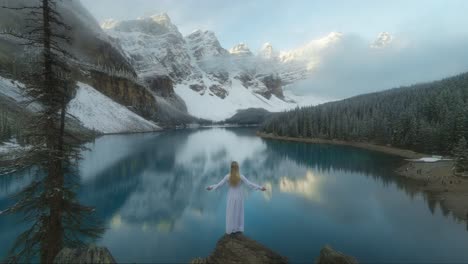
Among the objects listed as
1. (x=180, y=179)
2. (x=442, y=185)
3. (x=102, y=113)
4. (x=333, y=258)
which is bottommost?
(x=180, y=179)

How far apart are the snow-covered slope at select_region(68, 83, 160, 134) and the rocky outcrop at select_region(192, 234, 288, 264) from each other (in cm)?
14517

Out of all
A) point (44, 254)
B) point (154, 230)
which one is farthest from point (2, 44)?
point (44, 254)

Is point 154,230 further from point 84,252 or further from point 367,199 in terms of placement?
point 367,199

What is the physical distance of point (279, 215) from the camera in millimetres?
31219

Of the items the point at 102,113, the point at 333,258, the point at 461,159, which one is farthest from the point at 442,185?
the point at 102,113

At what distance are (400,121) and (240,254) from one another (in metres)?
96.8

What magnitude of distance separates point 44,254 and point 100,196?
27336 mm

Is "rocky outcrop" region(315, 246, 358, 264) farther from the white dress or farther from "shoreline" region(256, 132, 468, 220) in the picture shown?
"shoreline" region(256, 132, 468, 220)

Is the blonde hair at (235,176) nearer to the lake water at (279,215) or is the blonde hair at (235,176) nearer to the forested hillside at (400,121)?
the lake water at (279,215)

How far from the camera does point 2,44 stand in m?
139

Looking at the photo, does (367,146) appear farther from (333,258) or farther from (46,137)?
(46,137)

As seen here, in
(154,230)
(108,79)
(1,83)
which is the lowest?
(154,230)

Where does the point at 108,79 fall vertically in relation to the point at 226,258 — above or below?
above

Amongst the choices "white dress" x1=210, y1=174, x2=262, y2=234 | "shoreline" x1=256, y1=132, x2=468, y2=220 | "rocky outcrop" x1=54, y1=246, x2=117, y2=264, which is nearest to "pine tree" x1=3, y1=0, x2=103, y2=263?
"rocky outcrop" x1=54, y1=246, x2=117, y2=264
